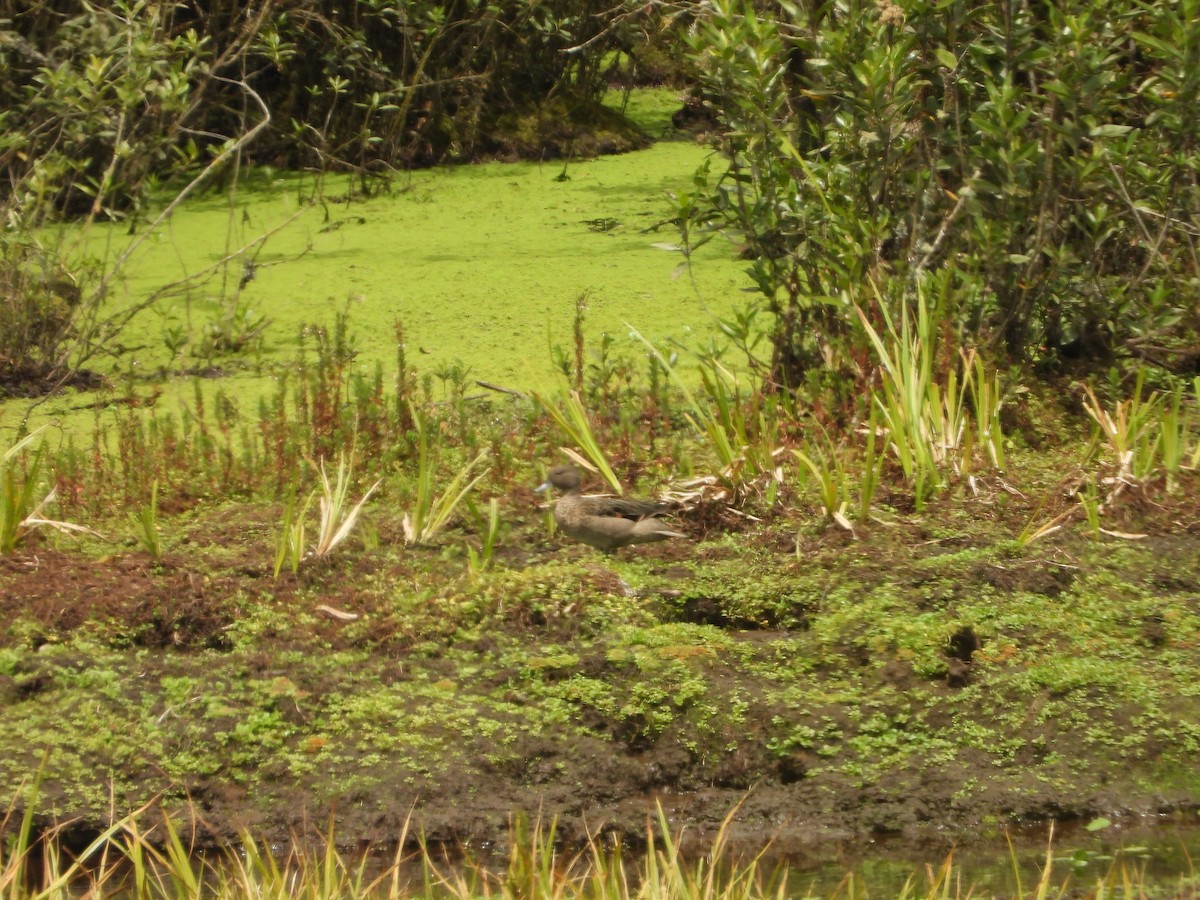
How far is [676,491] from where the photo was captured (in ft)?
16.1

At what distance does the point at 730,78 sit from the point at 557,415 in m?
1.38

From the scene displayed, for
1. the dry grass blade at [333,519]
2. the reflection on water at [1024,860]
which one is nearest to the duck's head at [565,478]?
the dry grass blade at [333,519]

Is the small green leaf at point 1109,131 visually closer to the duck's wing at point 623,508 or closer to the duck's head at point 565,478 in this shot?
the duck's wing at point 623,508

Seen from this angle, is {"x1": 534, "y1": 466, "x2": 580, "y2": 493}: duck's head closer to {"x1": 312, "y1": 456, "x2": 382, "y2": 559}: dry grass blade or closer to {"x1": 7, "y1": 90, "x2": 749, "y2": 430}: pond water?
{"x1": 312, "y1": 456, "x2": 382, "y2": 559}: dry grass blade

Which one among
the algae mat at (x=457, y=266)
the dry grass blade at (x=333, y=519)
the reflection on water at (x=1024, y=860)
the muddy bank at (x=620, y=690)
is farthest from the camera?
the algae mat at (x=457, y=266)

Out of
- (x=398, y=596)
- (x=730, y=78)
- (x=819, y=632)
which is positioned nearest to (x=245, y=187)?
(x=730, y=78)

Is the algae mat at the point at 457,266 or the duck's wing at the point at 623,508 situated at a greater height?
the algae mat at the point at 457,266

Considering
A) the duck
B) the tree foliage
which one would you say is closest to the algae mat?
the tree foliage

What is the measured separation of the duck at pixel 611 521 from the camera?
4566 mm

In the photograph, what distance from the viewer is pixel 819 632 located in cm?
400

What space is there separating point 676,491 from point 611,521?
43 cm

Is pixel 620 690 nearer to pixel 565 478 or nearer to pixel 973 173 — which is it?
pixel 565 478

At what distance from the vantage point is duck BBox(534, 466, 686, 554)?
457 centimetres

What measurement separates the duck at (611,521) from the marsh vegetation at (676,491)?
10 centimetres
